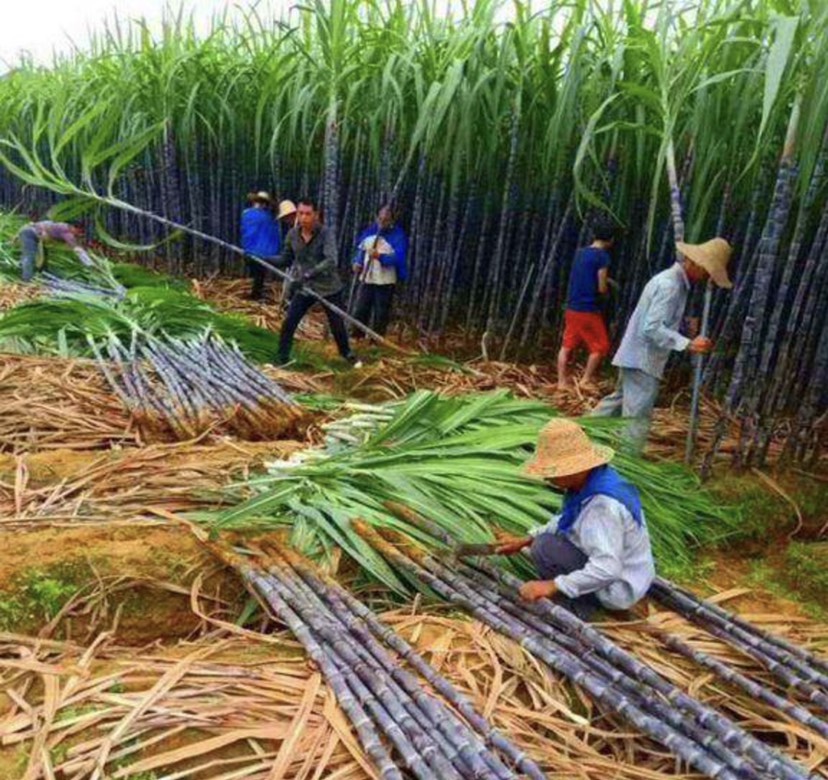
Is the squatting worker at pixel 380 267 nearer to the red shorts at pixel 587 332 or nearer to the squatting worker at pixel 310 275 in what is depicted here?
the squatting worker at pixel 310 275

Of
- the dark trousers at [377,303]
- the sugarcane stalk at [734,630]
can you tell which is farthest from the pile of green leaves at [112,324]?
the sugarcane stalk at [734,630]

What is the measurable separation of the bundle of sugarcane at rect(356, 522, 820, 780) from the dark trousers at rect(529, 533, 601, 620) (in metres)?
0.09

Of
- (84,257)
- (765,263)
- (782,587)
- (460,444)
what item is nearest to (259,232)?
(84,257)

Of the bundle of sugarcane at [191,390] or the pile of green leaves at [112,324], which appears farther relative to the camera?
the pile of green leaves at [112,324]

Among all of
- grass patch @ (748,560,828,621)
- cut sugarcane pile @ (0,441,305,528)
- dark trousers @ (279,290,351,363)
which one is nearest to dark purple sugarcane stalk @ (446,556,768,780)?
cut sugarcane pile @ (0,441,305,528)

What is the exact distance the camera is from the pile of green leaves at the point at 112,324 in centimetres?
423

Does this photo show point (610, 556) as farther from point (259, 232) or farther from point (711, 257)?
point (259, 232)

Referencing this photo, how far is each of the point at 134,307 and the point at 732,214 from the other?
127 inches

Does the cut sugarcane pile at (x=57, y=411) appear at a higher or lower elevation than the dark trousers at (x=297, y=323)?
lower

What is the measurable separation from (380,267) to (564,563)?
10.5 feet

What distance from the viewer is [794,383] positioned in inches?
136

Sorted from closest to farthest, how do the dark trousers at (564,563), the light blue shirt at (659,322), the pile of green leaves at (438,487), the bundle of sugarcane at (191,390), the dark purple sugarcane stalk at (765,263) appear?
the dark trousers at (564,563), the pile of green leaves at (438,487), the dark purple sugarcane stalk at (765,263), the light blue shirt at (659,322), the bundle of sugarcane at (191,390)

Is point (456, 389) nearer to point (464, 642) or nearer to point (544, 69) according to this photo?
point (544, 69)

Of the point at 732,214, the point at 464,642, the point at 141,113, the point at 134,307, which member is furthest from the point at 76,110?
the point at 464,642
